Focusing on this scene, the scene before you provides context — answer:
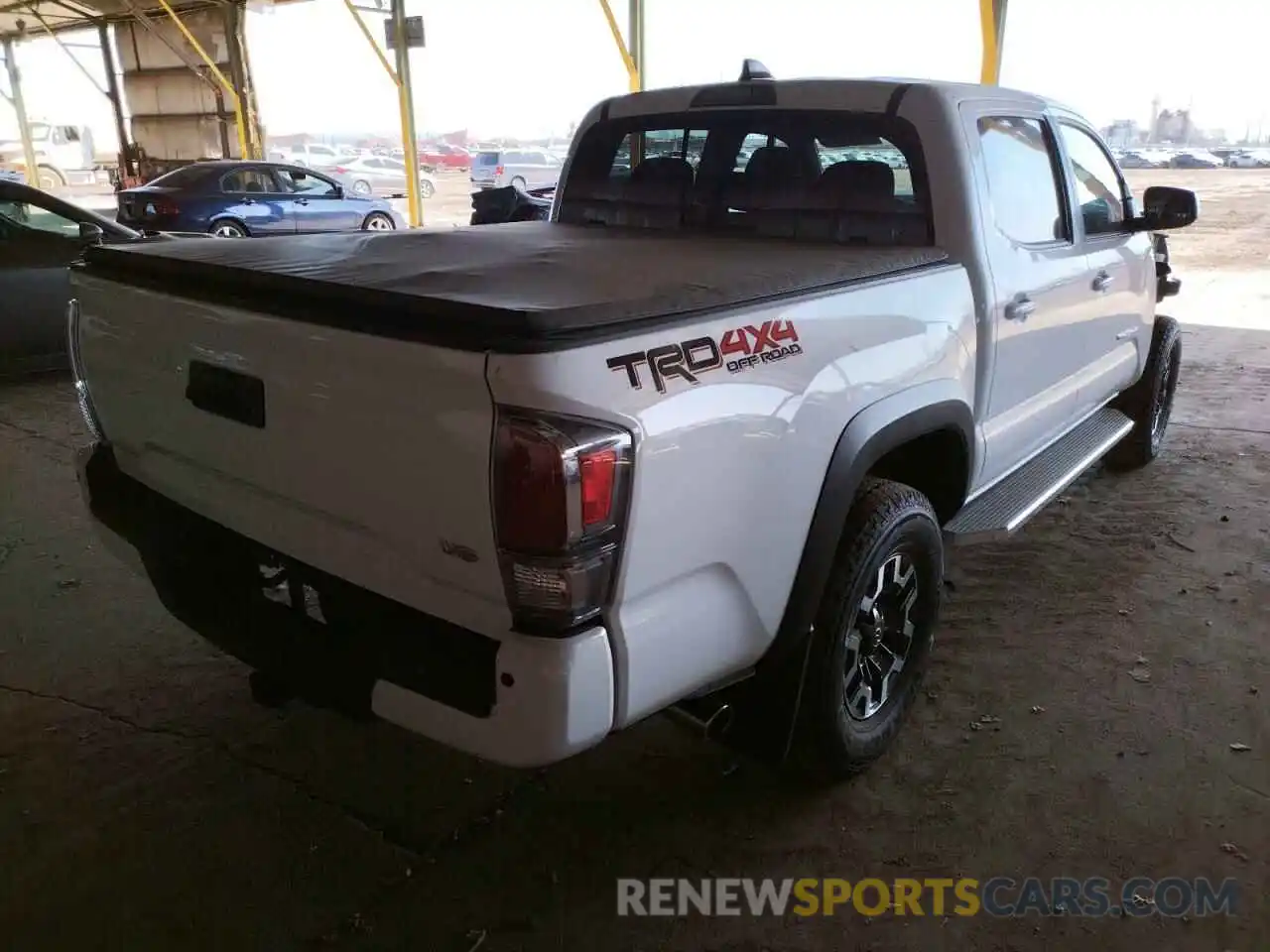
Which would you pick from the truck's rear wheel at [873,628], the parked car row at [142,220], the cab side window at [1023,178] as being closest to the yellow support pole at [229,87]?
the parked car row at [142,220]

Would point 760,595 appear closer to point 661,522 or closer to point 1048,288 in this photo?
point 661,522


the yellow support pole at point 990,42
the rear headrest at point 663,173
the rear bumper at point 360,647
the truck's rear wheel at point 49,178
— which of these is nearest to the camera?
the rear bumper at point 360,647

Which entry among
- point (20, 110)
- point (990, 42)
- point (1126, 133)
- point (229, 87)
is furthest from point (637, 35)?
point (1126, 133)

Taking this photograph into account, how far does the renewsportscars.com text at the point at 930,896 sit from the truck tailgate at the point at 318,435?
981 mm

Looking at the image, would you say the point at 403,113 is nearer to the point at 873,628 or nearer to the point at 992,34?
the point at 992,34

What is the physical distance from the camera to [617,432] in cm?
165

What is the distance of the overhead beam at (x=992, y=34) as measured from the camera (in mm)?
8445

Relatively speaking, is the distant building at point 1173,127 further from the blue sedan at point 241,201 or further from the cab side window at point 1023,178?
the cab side window at point 1023,178

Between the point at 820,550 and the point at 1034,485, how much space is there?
1.73 m

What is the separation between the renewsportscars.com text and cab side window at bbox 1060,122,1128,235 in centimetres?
243

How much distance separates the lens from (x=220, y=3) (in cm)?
1800

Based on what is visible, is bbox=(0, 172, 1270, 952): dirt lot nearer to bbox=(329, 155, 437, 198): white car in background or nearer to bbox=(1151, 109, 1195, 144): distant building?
bbox=(329, 155, 437, 198): white car in background

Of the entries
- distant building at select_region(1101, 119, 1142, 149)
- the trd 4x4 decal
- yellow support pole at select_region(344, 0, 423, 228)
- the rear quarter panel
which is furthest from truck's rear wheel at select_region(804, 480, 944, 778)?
distant building at select_region(1101, 119, 1142, 149)

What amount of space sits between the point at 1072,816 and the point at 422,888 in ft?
5.56
